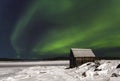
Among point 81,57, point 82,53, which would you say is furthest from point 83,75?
point 82,53

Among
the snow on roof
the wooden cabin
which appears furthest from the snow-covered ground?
the snow on roof

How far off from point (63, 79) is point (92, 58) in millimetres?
19571

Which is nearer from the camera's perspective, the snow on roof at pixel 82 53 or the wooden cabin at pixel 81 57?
the wooden cabin at pixel 81 57

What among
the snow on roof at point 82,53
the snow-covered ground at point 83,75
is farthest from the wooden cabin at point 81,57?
the snow-covered ground at point 83,75

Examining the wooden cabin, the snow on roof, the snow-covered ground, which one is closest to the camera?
the snow-covered ground

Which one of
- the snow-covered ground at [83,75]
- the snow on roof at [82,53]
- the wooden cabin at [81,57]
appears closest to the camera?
the snow-covered ground at [83,75]

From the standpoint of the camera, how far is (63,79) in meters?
29.4

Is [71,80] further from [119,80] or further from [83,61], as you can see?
[83,61]

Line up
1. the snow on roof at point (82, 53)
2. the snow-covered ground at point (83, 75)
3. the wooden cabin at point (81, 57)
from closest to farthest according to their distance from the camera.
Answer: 1. the snow-covered ground at point (83, 75)
2. the wooden cabin at point (81, 57)
3. the snow on roof at point (82, 53)

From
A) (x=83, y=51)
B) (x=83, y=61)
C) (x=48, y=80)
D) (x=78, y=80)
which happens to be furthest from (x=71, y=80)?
(x=83, y=51)

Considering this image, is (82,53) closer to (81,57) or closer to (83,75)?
(81,57)

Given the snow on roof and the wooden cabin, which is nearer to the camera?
the wooden cabin

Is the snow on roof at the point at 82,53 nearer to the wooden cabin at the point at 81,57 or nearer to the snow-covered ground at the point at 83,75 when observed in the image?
the wooden cabin at the point at 81,57

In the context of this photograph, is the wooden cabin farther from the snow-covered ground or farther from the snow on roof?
the snow-covered ground
